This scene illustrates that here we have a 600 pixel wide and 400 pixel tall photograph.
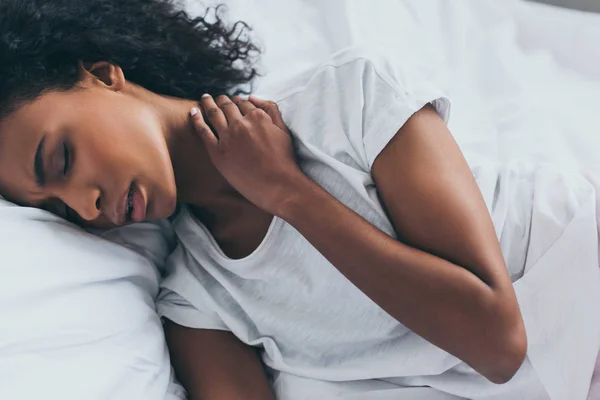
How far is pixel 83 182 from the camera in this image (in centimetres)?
87

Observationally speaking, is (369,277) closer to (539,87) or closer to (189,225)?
(189,225)

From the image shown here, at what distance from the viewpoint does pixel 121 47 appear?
1.00m

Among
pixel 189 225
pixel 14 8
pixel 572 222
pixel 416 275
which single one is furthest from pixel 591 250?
pixel 14 8

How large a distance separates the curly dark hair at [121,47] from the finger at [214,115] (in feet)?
0.21

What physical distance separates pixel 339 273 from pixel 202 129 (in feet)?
0.91

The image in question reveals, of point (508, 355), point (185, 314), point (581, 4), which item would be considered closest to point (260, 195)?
point (185, 314)

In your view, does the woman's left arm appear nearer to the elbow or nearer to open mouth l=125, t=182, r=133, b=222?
the elbow

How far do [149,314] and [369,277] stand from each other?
35 cm

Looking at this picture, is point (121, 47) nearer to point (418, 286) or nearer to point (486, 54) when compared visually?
point (418, 286)

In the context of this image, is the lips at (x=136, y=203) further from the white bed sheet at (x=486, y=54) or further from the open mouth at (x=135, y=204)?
the white bed sheet at (x=486, y=54)

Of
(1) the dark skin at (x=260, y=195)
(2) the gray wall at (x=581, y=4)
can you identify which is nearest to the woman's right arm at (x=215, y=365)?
(1) the dark skin at (x=260, y=195)

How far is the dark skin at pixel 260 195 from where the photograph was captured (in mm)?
797

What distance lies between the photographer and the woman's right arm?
97 cm

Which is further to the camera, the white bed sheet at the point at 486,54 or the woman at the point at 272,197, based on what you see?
the white bed sheet at the point at 486,54
